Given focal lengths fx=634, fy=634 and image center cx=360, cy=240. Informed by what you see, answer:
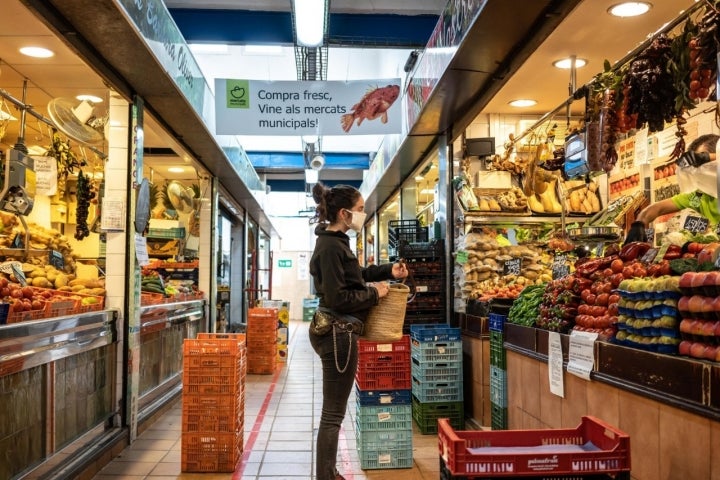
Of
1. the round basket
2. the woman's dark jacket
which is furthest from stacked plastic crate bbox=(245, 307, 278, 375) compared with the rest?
the round basket

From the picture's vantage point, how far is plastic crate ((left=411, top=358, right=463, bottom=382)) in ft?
19.0

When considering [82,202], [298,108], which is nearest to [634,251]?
[298,108]

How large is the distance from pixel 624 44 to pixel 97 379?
503 centimetres

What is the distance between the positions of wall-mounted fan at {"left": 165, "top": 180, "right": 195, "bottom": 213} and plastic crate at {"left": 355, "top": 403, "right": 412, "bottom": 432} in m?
5.95

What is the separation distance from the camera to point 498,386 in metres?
4.92

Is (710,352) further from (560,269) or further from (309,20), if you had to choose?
(309,20)

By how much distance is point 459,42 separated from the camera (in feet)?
15.1

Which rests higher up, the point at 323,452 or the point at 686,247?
the point at 686,247

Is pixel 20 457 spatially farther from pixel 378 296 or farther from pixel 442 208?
pixel 442 208

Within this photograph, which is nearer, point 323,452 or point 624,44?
point 323,452

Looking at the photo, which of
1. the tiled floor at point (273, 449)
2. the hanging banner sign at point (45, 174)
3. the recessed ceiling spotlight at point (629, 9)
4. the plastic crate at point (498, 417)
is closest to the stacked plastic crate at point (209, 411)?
the tiled floor at point (273, 449)

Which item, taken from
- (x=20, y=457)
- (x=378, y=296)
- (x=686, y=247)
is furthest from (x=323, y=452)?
(x=686, y=247)

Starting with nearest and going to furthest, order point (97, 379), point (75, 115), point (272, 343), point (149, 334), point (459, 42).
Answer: point (459, 42) < point (97, 379) < point (75, 115) < point (149, 334) < point (272, 343)

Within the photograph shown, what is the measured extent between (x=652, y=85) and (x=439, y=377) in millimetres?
3254
